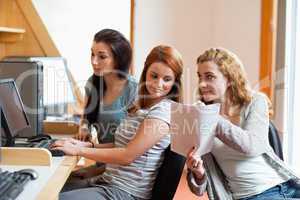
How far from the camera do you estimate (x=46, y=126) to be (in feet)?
7.66

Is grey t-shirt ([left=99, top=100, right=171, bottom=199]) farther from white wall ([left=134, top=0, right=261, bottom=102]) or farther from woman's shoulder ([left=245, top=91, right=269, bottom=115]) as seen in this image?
white wall ([left=134, top=0, right=261, bottom=102])

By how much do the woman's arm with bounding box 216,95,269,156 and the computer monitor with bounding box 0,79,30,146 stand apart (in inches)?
35.0

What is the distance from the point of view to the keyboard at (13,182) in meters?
1.11

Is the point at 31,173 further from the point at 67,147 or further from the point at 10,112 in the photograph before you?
the point at 10,112

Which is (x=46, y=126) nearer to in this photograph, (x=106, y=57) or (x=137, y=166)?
(x=106, y=57)

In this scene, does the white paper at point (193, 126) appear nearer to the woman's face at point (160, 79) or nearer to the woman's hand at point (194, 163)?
the woman's hand at point (194, 163)

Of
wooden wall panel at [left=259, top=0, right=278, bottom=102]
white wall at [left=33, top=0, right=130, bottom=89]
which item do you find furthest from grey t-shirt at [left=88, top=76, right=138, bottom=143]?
wooden wall panel at [left=259, top=0, right=278, bottom=102]

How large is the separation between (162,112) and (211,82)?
0.77ft

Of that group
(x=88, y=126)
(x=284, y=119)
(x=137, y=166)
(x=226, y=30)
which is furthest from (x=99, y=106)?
(x=226, y=30)

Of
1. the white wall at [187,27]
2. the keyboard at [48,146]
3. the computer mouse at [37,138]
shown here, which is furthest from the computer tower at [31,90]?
the white wall at [187,27]

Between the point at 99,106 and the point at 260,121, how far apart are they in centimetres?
87

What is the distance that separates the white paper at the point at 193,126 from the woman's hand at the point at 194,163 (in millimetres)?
19

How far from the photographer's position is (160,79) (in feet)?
5.57

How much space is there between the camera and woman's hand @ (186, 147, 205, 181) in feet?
4.85
